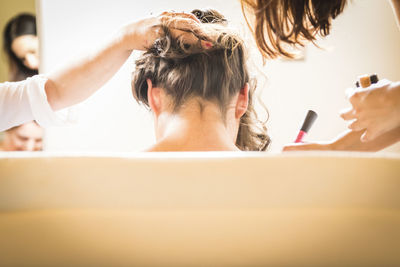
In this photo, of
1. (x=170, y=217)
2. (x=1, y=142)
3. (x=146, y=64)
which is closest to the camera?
(x=170, y=217)

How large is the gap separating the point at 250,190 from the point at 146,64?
1.72 ft

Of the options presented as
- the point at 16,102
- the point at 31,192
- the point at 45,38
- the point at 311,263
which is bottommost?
the point at 311,263

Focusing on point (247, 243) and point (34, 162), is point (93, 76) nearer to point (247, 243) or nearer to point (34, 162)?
point (34, 162)

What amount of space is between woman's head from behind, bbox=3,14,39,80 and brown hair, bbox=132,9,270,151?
49.5 inches

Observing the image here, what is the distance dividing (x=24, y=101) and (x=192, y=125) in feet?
1.49

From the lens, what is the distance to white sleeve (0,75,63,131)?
0.92m

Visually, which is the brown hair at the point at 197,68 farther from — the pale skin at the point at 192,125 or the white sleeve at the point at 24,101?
the white sleeve at the point at 24,101

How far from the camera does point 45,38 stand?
192 centimetres

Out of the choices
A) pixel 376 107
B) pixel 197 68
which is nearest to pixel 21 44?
pixel 197 68

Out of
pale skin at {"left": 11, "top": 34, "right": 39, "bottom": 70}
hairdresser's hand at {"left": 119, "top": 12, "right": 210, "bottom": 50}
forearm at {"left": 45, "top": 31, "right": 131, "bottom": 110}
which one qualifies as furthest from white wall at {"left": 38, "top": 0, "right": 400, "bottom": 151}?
hairdresser's hand at {"left": 119, "top": 12, "right": 210, "bottom": 50}

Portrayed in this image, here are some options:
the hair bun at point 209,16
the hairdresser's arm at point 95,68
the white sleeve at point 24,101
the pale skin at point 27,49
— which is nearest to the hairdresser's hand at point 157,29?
the hairdresser's arm at point 95,68

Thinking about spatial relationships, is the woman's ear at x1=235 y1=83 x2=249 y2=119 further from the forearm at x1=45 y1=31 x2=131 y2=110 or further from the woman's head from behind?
the woman's head from behind

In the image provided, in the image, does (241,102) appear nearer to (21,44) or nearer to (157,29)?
(157,29)

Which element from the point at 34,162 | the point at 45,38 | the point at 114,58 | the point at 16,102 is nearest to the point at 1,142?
the point at 45,38
